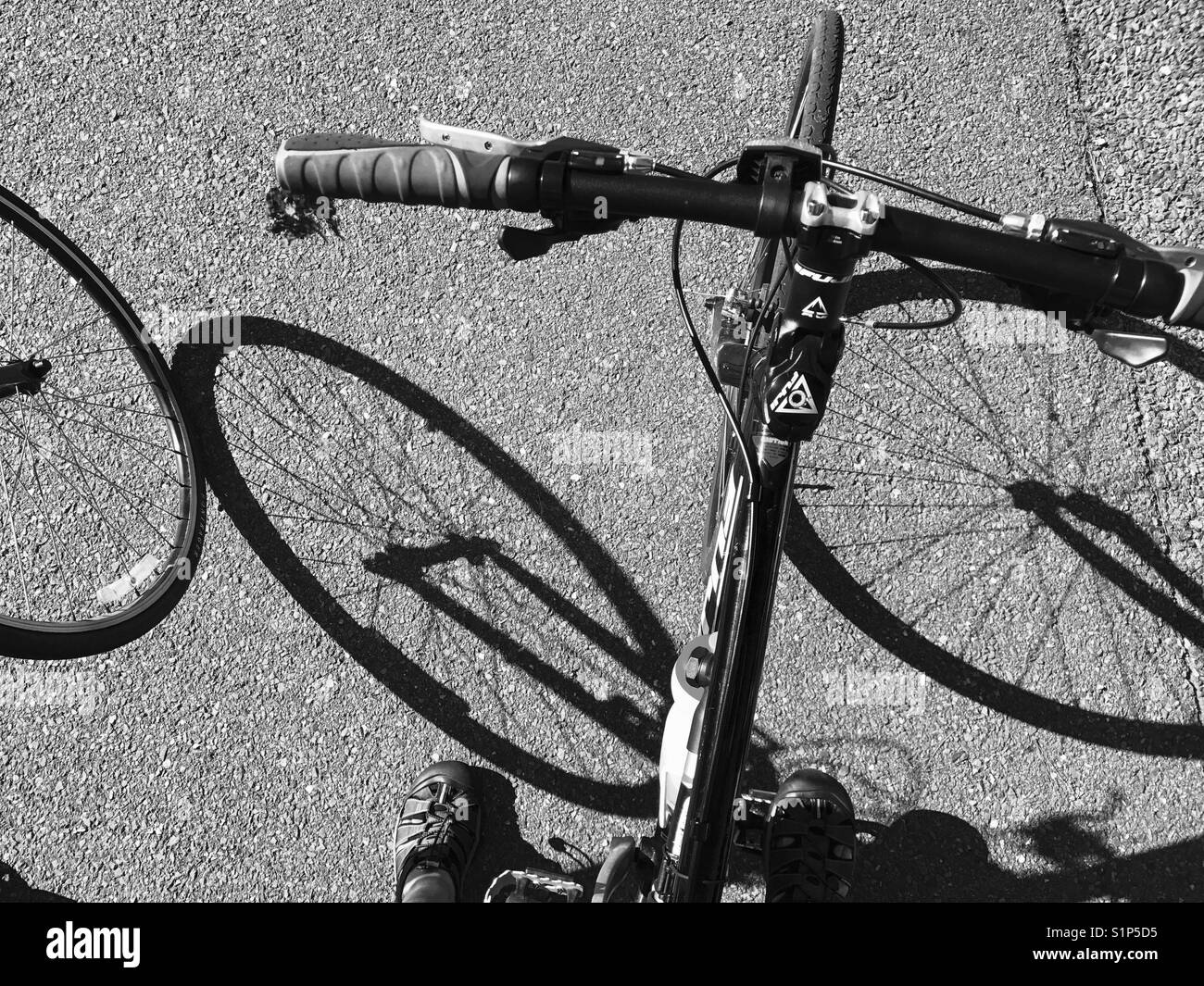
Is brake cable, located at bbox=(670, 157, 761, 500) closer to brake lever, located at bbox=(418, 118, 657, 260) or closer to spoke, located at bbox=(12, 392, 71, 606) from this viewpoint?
brake lever, located at bbox=(418, 118, 657, 260)

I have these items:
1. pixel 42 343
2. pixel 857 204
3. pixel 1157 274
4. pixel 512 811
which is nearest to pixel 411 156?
pixel 857 204

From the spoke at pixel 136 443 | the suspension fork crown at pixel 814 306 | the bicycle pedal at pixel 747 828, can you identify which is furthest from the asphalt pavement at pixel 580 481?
the suspension fork crown at pixel 814 306

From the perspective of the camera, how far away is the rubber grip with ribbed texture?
154cm

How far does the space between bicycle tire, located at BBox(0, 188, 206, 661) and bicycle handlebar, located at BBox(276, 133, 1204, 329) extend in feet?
5.34

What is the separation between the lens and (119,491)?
3.32 m

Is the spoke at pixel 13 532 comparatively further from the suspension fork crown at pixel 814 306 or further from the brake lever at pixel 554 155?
the suspension fork crown at pixel 814 306

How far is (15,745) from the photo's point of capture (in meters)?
3.20

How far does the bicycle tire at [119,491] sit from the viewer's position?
245 cm

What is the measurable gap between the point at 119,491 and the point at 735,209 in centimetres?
283

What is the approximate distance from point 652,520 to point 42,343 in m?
2.54

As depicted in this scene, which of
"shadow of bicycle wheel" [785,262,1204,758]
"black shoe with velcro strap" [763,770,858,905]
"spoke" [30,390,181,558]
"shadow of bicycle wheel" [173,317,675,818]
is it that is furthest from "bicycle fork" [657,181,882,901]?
"spoke" [30,390,181,558]

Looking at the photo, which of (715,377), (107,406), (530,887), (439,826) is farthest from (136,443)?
(715,377)

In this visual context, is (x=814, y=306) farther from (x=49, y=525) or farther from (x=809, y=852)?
(x=49, y=525)
